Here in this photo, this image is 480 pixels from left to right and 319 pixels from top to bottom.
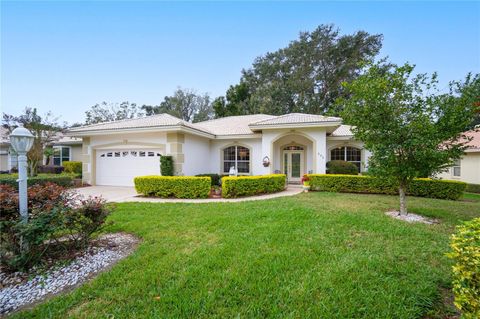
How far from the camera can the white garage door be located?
12.9 m

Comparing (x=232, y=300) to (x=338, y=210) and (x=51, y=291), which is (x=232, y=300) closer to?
(x=51, y=291)

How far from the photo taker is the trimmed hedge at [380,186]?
9.97 m

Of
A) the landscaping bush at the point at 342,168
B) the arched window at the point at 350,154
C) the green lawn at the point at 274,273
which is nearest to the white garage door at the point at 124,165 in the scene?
the green lawn at the point at 274,273

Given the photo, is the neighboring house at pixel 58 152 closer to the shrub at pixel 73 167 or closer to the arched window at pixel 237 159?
the shrub at pixel 73 167

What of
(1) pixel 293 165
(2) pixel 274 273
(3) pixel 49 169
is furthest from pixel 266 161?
(3) pixel 49 169

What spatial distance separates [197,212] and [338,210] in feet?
14.5

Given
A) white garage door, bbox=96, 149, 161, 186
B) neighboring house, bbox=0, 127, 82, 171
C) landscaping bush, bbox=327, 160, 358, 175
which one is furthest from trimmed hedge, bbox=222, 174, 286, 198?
neighboring house, bbox=0, 127, 82, 171

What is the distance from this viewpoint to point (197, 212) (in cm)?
679

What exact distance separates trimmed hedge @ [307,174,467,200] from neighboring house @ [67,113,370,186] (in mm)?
1503

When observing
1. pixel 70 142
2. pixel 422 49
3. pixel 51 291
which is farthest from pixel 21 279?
pixel 70 142

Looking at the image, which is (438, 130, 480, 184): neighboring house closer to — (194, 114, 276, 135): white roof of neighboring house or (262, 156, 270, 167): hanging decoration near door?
(262, 156, 270, 167): hanging decoration near door

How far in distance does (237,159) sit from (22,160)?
1247 centimetres

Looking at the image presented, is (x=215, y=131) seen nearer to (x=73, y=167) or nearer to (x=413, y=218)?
(x=413, y=218)

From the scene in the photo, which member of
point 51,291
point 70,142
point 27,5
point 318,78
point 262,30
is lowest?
point 51,291
